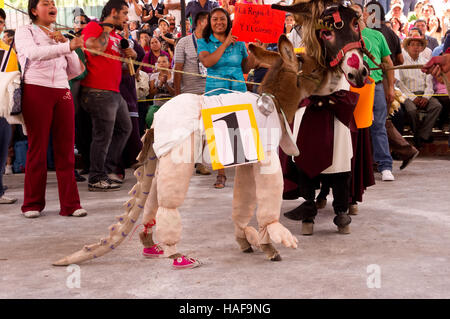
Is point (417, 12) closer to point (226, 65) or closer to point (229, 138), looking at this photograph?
point (226, 65)

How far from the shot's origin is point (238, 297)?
2.87 meters

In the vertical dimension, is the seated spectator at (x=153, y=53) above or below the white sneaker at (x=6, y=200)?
above

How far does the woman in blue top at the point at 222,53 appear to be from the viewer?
6.07 m

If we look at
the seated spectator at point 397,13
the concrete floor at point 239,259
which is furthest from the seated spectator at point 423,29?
the concrete floor at point 239,259

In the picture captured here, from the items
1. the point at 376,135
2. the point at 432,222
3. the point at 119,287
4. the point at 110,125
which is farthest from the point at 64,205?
the point at 376,135

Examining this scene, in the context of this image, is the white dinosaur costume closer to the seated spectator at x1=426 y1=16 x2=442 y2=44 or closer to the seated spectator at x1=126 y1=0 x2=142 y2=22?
the seated spectator at x1=126 y1=0 x2=142 y2=22

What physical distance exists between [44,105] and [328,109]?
2.44 meters

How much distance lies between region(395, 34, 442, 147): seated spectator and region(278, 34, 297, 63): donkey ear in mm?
5833

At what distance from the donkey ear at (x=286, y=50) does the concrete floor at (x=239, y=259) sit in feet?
4.06

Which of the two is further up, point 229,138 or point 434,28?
point 434,28

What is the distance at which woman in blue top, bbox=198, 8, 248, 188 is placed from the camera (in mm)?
6074

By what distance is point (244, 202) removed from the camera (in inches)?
141

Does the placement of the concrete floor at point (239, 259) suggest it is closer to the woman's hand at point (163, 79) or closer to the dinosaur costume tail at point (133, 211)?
the dinosaur costume tail at point (133, 211)

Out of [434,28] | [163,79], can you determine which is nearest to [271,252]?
[163,79]
